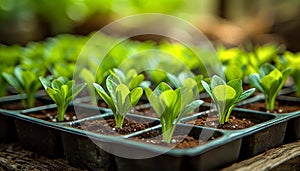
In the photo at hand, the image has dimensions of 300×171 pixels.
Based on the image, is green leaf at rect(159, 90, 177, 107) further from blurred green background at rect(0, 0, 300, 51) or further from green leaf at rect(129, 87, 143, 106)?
blurred green background at rect(0, 0, 300, 51)

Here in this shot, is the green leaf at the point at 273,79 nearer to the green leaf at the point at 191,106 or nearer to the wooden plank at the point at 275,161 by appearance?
the wooden plank at the point at 275,161

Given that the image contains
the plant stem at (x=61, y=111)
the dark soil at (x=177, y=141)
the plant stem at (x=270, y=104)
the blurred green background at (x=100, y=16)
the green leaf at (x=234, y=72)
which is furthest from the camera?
the blurred green background at (x=100, y=16)

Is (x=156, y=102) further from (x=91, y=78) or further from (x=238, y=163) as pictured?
(x=91, y=78)

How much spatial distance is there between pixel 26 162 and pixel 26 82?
325 mm

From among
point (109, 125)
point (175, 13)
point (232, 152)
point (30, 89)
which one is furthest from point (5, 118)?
point (175, 13)

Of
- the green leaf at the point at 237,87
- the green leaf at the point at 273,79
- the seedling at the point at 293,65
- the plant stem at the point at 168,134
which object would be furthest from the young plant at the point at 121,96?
the seedling at the point at 293,65

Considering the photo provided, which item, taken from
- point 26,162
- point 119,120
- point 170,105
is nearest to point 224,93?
point 170,105

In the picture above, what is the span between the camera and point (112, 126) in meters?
0.98

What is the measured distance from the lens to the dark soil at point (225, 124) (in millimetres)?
939

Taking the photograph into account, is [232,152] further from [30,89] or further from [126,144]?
[30,89]

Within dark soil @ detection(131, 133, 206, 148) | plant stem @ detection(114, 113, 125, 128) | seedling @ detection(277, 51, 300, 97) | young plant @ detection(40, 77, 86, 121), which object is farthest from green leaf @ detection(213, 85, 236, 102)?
seedling @ detection(277, 51, 300, 97)

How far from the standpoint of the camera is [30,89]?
1.23m

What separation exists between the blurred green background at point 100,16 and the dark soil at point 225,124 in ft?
5.54

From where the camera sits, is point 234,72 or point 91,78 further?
point 234,72
